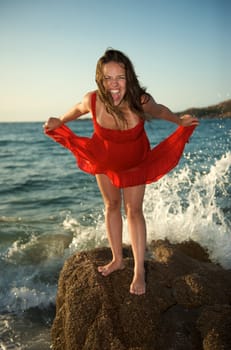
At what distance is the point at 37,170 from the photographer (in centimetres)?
1447

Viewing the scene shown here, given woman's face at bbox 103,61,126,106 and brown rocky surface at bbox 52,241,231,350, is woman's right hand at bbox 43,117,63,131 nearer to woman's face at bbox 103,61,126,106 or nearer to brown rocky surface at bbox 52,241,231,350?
woman's face at bbox 103,61,126,106

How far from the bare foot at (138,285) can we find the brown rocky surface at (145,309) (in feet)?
0.18

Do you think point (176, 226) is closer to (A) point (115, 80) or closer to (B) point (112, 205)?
(B) point (112, 205)

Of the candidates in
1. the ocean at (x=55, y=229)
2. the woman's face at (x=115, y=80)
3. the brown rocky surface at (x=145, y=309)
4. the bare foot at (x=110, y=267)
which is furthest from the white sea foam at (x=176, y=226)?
the woman's face at (x=115, y=80)

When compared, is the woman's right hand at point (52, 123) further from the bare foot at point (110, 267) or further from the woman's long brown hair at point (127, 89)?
the bare foot at point (110, 267)

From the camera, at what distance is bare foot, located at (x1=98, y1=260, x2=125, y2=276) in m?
3.08

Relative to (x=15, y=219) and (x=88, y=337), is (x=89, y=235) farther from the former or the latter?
(x=88, y=337)

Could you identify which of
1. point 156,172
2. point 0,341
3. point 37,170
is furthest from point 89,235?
point 37,170

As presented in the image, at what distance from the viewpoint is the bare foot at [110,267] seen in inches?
121

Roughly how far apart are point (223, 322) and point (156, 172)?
1.27 m

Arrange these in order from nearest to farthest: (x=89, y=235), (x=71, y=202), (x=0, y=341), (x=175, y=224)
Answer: (x=0, y=341)
(x=175, y=224)
(x=89, y=235)
(x=71, y=202)

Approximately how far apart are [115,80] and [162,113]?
459 mm

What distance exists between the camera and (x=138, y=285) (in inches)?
114

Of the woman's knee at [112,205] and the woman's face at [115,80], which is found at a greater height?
the woman's face at [115,80]
